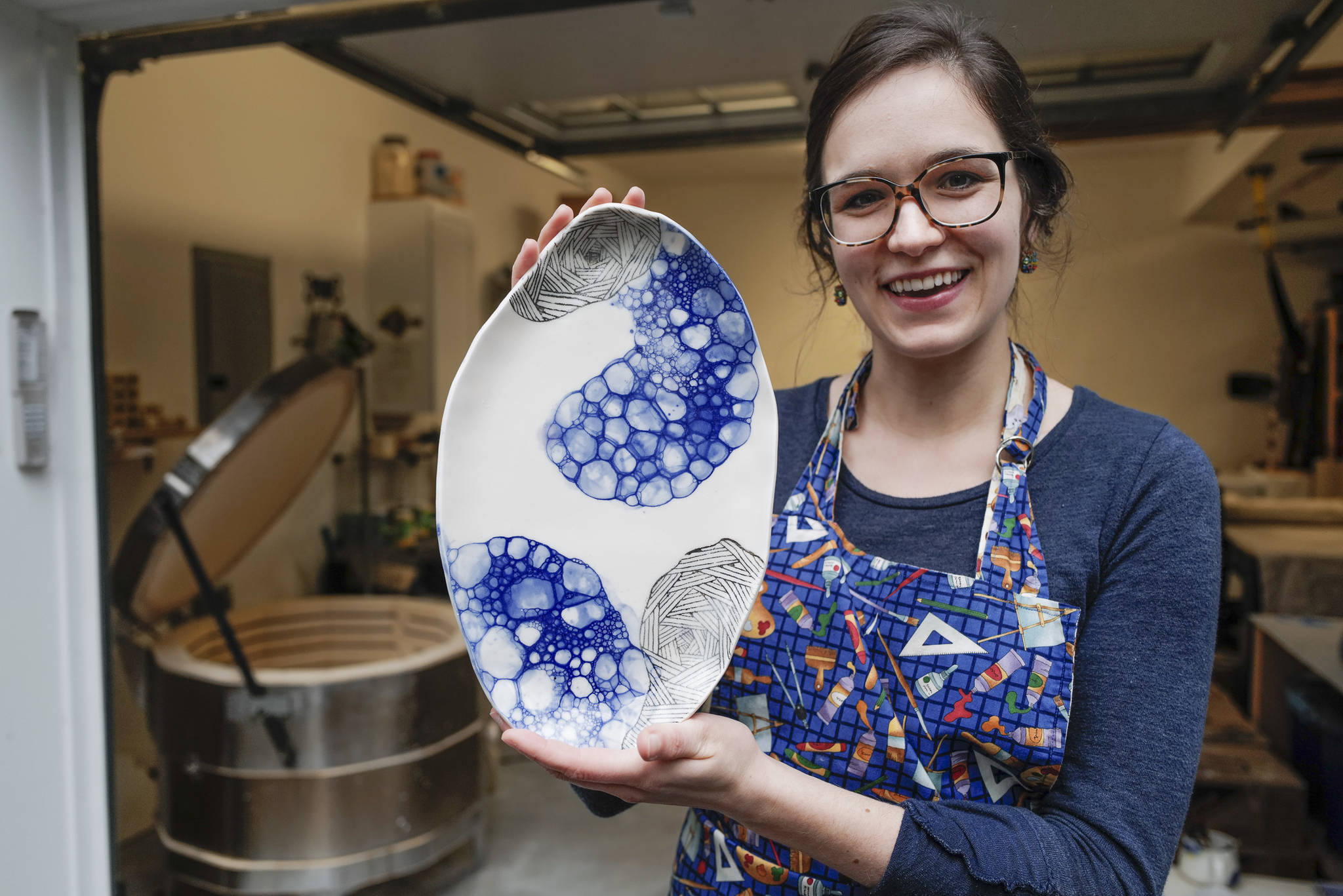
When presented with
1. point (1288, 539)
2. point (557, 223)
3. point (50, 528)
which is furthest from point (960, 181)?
point (1288, 539)

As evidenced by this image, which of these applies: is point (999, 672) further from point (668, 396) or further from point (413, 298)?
point (413, 298)

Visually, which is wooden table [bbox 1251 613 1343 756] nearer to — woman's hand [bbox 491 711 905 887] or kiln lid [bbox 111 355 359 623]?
woman's hand [bbox 491 711 905 887]

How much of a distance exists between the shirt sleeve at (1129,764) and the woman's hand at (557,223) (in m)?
0.48

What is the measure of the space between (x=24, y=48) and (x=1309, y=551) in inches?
141

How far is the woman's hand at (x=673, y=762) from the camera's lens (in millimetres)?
604

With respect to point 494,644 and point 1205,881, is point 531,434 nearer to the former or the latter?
point 494,644

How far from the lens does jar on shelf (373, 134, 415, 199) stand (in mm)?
4074

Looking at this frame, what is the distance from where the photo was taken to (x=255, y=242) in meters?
3.43

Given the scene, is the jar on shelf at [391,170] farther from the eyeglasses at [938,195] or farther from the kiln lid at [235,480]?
the eyeglasses at [938,195]

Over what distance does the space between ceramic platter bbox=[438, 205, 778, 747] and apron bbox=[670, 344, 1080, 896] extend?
0.38ft

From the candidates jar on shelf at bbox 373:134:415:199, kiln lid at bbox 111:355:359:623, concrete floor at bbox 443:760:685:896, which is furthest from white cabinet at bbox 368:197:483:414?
concrete floor at bbox 443:760:685:896

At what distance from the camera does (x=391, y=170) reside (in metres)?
4.08

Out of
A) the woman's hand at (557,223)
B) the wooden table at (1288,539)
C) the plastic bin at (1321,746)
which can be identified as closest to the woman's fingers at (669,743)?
the woman's hand at (557,223)

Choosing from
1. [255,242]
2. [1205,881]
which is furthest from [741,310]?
[255,242]
